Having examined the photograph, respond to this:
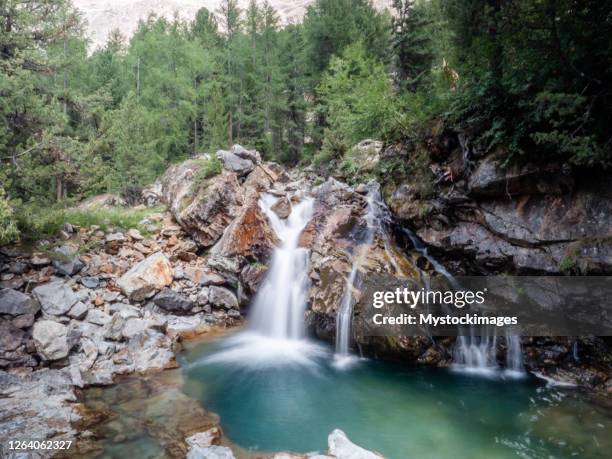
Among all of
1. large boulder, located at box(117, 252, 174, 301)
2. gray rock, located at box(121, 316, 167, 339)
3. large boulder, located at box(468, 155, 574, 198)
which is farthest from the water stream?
large boulder, located at box(117, 252, 174, 301)

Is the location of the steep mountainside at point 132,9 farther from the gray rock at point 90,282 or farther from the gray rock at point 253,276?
the gray rock at point 90,282

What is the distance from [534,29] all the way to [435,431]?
7.08 metres

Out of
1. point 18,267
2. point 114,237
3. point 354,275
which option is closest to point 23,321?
point 18,267

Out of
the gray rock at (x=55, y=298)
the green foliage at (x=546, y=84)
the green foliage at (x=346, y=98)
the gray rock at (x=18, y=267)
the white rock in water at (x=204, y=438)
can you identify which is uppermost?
the green foliage at (x=346, y=98)

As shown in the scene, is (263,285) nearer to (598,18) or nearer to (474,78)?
(474,78)

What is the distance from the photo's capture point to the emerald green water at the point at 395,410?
5.88 metres

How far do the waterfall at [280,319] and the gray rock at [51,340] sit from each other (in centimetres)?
324

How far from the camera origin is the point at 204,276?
12.2m

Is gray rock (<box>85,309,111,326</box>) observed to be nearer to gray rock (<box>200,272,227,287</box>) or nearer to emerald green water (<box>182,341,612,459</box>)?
emerald green water (<box>182,341,612,459</box>)

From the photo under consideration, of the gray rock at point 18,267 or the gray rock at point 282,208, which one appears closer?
the gray rock at point 18,267

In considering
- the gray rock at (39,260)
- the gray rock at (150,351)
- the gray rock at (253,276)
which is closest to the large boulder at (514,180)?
the gray rock at (253,276)

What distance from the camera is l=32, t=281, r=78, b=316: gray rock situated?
905cm

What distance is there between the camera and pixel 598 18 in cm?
530

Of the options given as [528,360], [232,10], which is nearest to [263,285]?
[528,360]
